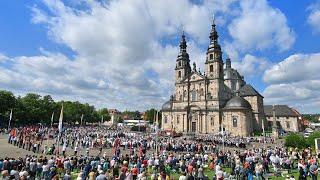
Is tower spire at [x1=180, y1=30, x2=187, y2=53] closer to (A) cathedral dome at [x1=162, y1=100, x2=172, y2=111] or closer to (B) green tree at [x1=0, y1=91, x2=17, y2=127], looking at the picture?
(A) cathedral dome at [x1=162, y1=100, x2=172, y2=111]

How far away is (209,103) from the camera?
71875mm

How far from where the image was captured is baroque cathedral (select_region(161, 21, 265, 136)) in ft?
221

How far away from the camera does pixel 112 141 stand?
37.9 m

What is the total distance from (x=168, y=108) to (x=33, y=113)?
123 ft

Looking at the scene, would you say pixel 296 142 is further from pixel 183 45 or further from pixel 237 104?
pixel 183 45

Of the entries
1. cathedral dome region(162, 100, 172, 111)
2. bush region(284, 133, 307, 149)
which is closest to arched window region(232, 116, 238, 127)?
cathedral dome region(162, 100, 172, 111)

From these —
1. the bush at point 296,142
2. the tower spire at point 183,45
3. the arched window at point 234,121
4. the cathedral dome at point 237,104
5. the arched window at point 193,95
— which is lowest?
the bush at point 296,142

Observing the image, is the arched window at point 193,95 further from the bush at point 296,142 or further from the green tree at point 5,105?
the green tree at point 5,105

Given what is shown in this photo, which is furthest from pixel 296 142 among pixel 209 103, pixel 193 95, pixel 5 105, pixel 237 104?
pixel 5 105

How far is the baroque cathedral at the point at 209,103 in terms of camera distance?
6738 cm

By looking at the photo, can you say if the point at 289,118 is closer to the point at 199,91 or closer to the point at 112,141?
the point at 199,91

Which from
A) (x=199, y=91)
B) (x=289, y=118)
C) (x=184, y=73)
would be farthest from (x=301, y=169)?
(x=289, y=118)

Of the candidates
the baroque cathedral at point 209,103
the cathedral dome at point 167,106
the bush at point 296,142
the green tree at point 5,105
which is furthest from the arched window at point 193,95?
the green tree at point 5,105

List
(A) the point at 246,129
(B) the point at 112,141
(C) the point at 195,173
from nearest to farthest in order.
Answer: (C) the point at 195,173, (B) the point at 112,141, (A) the point at 246,129
